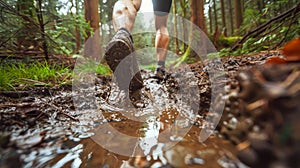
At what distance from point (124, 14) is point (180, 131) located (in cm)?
145

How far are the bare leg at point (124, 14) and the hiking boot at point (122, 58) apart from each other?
241mm

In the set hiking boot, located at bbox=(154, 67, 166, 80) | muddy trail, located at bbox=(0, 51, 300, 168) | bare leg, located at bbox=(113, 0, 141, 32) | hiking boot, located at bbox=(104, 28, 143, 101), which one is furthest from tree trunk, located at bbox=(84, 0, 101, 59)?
muddy trail, located at bbox=(0, 51, 300, 168)

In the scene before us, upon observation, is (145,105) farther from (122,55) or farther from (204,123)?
(204,123)

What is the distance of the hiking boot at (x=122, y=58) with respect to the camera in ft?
4.90

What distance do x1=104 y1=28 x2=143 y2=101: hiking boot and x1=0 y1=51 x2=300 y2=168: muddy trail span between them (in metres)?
0.34

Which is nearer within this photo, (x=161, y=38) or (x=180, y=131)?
(x=180, y=131)

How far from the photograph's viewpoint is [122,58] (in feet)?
4.98

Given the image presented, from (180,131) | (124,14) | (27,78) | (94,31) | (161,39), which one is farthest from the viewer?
(94,31)

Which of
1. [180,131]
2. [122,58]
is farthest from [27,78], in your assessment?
[180,131]

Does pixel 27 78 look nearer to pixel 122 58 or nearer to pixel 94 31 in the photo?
pixel 122 58

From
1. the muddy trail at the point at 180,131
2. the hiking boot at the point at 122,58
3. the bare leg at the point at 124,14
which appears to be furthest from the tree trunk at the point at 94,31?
the muddy trail at the point at 180,131

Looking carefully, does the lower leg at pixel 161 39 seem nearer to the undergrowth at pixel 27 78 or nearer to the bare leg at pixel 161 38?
the bare leg at pixel 161 38

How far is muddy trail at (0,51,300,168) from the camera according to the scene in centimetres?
36

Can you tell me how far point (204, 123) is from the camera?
88 cm
